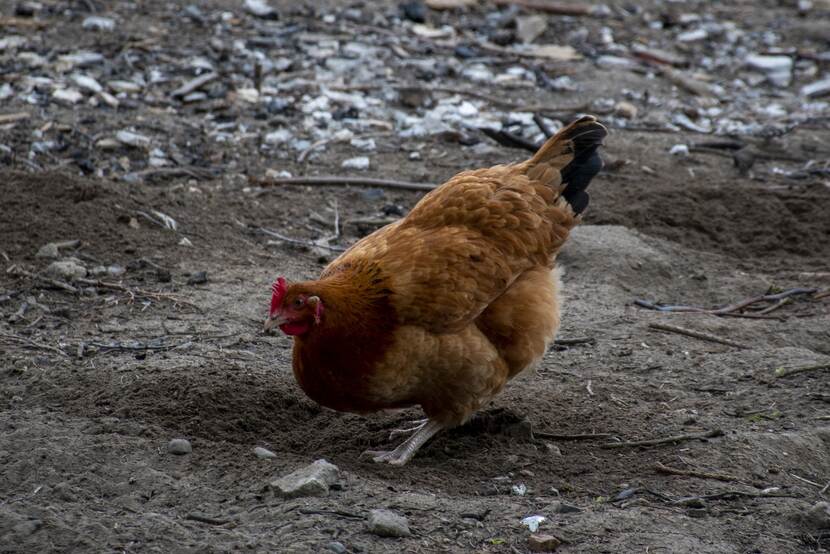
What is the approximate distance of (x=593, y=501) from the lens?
423cm

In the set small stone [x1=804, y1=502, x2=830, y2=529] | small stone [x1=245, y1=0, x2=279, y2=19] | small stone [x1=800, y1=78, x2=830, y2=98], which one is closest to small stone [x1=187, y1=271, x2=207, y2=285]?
small stone [x1=804, y1=502, x2=830, y2=529]

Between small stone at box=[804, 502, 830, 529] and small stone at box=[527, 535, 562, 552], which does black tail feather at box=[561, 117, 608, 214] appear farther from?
small stone at box=[527, 535, 562, 552]

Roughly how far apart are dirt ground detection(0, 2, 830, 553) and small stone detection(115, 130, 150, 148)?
209 millimetres

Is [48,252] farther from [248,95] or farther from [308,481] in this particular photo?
[248,95]

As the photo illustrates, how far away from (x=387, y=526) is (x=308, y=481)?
43 centimetres

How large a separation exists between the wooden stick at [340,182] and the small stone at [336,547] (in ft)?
15.7

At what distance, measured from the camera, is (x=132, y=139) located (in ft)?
27.5

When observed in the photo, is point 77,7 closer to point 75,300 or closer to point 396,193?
point 396,193

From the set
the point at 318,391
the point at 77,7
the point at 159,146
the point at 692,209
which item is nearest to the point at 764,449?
the point at 318,391

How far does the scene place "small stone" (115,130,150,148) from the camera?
836 centimetres

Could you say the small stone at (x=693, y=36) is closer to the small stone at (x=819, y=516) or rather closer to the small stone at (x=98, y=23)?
the small stone at (x=98, y=23)

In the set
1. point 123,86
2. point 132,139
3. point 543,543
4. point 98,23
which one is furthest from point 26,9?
point 543,543

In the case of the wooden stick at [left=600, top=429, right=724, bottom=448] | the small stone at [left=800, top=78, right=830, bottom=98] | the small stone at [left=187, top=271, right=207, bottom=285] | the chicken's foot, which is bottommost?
the small stone at [left=800, top=78, right=830, bottom=98]

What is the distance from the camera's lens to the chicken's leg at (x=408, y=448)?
15.3 feet
